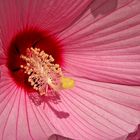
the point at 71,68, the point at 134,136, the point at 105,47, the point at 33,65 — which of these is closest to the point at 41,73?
the point at 33,65

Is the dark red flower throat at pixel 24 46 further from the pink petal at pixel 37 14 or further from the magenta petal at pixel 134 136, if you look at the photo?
Answer: the magenta petal at pixel 134 136

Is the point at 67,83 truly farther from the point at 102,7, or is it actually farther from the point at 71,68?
the point at 102,7

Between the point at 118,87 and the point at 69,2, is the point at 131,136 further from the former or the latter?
the point at 69,2

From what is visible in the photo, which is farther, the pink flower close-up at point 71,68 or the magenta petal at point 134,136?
the pink flower close-up at point 71,68

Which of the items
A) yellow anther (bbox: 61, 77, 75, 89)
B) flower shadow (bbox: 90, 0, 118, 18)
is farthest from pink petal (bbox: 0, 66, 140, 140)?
flower shadow (bbox: 90, 0, 118, 18)

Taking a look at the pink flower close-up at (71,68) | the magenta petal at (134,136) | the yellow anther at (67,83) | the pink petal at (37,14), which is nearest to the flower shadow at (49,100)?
the pink flower close-up at (71,68)

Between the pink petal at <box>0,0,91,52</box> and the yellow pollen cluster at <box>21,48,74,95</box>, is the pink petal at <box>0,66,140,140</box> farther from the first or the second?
the pink petal at <box>0,0,91,52</box>

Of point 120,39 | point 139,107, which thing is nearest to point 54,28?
point 120,39
